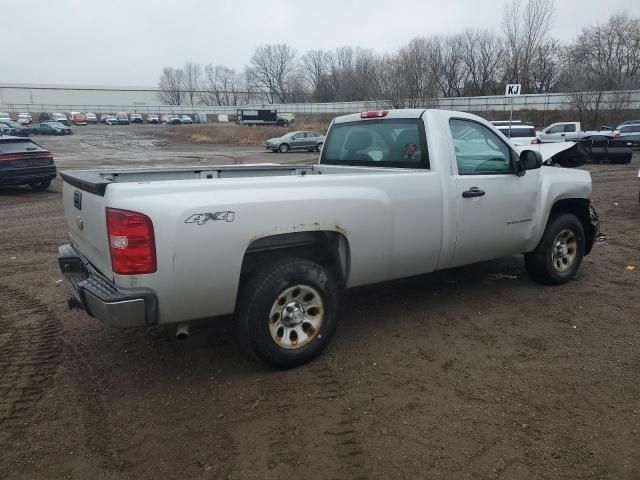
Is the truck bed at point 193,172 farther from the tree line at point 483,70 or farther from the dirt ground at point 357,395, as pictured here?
the tree line at point 483,70

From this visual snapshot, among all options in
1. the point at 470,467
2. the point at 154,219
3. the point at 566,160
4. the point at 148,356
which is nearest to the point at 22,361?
the point at 148,356

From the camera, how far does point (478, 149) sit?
15.6 ft

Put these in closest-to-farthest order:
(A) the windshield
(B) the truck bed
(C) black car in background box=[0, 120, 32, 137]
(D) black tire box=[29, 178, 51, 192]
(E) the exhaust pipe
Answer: (E) the exhaust pipe, (B) the truck bed, (A) the windshield, (D) black tire box=[29, 178, 51, 192], (C) black car in background box=[0, 120, 32, 137]

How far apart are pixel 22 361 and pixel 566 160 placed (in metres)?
6.46

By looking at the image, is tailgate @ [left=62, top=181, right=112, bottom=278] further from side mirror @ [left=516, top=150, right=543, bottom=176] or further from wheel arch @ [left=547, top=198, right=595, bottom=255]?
wheel arch @ [left=547, top=198, right=595, bottom=255]

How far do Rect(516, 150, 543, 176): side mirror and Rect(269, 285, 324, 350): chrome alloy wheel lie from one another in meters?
2.58

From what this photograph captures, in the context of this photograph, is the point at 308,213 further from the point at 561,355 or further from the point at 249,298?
the point at 561,355

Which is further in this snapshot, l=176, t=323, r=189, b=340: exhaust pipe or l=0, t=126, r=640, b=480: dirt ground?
l=176, t=323, r=189, b=340: exhaust pipe

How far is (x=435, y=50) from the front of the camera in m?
69.6

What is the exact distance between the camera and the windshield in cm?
450

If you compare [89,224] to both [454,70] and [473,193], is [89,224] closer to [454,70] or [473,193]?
[473,193]

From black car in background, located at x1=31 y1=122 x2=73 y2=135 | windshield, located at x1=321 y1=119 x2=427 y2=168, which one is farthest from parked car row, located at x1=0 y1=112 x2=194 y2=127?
windshield, located at x1=321 y1=119 x2=427 y2=168

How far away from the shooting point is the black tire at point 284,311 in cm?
341

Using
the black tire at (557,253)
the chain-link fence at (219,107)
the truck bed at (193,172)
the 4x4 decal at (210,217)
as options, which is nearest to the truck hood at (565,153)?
the black tire at (557,253)
